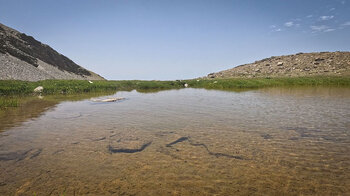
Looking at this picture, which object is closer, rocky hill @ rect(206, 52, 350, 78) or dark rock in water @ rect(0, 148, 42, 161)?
dark rock in water @ rect(0, 148, 42, 161)

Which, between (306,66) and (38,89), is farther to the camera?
(306,66)

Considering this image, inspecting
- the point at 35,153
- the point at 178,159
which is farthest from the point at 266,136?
the point at 35,153

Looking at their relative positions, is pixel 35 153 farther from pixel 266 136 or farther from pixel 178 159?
pixel 266 136

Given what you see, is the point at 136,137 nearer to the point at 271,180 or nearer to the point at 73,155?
the point at 73,155

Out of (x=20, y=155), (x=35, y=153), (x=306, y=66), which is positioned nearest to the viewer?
(x=20, y=155)

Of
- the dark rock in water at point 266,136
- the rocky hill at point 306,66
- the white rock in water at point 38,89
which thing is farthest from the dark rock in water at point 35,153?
the rocky hill at point 306,66

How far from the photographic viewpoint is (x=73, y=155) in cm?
475

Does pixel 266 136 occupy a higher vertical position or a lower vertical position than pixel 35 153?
lower

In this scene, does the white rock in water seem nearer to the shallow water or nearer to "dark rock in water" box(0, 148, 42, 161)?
the shallow water

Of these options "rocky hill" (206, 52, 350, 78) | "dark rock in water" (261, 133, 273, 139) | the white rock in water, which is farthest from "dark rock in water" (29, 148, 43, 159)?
"rocky hill" (206, 52, 350, 78)

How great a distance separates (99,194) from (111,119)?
5.93 meters

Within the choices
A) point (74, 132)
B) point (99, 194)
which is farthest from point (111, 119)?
point (99, 194)

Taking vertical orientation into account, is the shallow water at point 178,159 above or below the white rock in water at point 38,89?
below

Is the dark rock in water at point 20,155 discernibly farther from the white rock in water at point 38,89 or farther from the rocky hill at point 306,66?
the rocky hill at point 306,66
